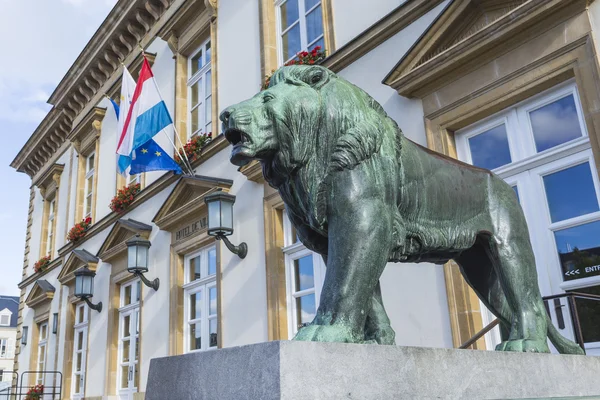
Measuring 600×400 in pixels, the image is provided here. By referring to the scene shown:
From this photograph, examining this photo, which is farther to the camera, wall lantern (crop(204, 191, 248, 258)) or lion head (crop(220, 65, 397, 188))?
wall lantern (crop(204, 191, 248, 258))

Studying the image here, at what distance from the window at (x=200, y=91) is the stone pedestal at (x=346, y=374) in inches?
353

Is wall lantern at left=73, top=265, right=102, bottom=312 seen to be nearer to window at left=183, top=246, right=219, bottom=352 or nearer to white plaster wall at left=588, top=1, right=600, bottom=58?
window at left=183, top=246, right=219, bottom=352

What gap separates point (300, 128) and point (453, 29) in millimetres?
4459

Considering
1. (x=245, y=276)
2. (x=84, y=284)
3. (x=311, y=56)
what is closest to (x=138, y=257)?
(x=245, y=276)

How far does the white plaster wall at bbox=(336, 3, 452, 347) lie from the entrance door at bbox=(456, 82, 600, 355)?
57 cm

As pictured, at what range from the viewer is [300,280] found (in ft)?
25.6

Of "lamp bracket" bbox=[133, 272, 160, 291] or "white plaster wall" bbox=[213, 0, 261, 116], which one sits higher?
"white plaster wall" bbox=[213, 0, 261, 116]

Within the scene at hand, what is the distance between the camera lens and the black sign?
31.7ft

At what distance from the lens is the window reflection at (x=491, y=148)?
560cm

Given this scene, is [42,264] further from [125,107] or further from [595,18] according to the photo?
[595,18]

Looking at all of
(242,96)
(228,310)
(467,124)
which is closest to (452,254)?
(467,124)

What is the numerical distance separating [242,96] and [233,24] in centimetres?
153

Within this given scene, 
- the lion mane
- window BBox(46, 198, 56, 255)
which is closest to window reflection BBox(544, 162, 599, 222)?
the lion mane

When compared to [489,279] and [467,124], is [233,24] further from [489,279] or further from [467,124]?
[489,279]
